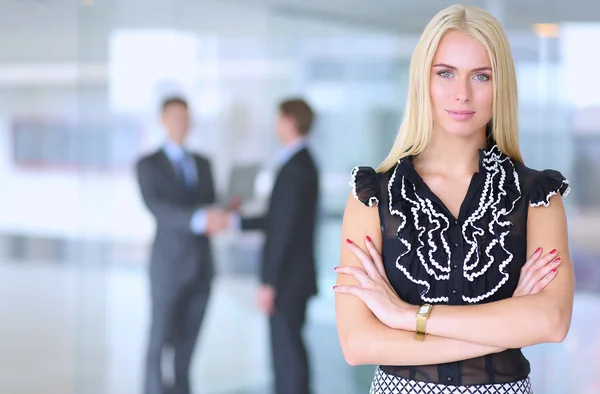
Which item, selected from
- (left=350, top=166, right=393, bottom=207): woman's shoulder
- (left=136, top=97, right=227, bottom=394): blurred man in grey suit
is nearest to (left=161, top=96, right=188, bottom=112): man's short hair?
(left=136, top=97, right=227, bottom=394): blurred man in grey suit

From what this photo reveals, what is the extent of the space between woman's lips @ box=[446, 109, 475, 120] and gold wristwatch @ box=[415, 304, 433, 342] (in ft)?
1.24

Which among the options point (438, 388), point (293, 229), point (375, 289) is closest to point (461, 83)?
point (375, 289)

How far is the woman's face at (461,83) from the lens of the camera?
1991 millimetres

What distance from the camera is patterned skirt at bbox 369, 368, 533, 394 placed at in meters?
1.98

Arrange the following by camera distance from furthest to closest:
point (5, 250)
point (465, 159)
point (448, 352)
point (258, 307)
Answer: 1. point (258, 307)
2. point (5, 250)
3. point (465, 159)
4. point (448, 352)

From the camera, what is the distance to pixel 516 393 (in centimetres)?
200

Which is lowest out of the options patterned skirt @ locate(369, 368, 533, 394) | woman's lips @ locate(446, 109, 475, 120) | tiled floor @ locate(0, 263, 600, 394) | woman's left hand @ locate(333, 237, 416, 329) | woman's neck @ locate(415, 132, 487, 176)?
tiled floor @ locate(0, 263, 600, 394)

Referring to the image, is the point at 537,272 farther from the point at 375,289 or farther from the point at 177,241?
the point at 177,241

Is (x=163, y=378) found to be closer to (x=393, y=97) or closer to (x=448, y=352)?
(x=393, y=97)

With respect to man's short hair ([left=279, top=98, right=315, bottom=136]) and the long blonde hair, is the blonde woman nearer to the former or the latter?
the long blonde hair

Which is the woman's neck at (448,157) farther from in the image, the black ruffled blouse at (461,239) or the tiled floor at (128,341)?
the tiled floor at (128,341)

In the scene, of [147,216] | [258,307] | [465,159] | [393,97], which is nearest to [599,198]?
[393,97]

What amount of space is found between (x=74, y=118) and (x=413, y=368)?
155 inches

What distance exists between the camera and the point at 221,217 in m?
5.83
